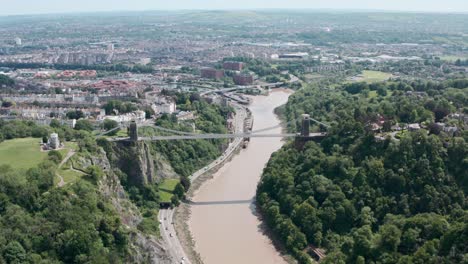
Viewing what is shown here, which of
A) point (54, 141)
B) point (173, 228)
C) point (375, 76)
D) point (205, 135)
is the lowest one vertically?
point (173, 228)

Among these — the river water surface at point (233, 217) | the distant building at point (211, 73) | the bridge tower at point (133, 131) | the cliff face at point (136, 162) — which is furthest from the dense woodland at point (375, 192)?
the distant building at point (211, 73)

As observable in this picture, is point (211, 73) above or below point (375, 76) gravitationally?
below

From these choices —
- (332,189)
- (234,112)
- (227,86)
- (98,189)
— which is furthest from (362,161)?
(227,86)

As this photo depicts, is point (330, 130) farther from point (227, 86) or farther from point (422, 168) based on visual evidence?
point (227, 86)

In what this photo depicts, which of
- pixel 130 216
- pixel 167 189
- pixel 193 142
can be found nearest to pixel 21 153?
pixel 130 216

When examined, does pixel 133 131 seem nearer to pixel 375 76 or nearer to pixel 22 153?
pixel 22 153

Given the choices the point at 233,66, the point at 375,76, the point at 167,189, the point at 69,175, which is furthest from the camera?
the point at 233,66
